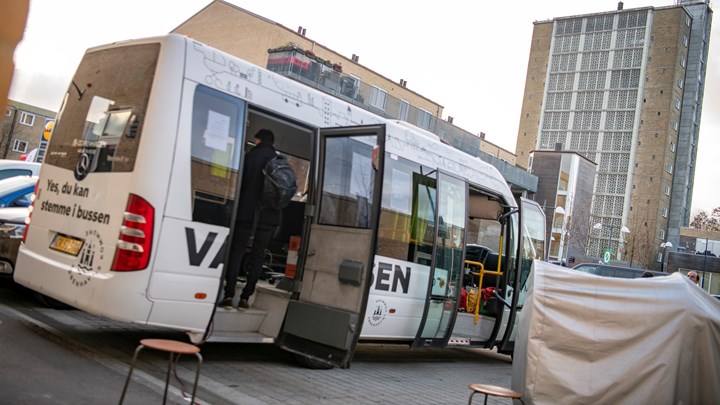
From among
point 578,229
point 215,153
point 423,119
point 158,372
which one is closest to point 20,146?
point 423,119

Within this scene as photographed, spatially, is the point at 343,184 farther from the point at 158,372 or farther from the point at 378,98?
the point at 378,98

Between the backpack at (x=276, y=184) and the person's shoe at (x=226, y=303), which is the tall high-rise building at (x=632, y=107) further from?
the person's shoe at (x=226, y=303)

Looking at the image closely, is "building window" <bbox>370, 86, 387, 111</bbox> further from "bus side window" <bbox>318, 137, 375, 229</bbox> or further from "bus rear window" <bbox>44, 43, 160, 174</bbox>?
"bus rear window" <bbox>44, 43, 160, 174</bbox>

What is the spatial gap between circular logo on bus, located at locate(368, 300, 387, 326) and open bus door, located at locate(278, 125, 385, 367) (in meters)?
0.63

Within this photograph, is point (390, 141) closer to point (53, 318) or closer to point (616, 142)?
point (53, 318)

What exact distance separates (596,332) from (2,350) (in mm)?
5310

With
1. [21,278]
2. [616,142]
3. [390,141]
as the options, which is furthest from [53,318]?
[616,142]

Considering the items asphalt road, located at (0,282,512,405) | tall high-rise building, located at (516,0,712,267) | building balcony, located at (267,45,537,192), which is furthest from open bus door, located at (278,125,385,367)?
tall high-rise building, located at (516,0,712,267)

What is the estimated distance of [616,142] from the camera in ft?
301

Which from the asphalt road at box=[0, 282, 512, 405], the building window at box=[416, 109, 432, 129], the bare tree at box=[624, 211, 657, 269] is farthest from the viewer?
the bare tree at box=[624, 211, 657, 269]

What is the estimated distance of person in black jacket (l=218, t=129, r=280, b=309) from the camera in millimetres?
6699

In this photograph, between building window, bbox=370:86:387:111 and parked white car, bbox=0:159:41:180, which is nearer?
parked white car, bbox=0:159:41:180

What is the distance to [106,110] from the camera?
605cm

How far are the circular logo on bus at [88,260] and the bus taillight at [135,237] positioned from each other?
24 centimetres
